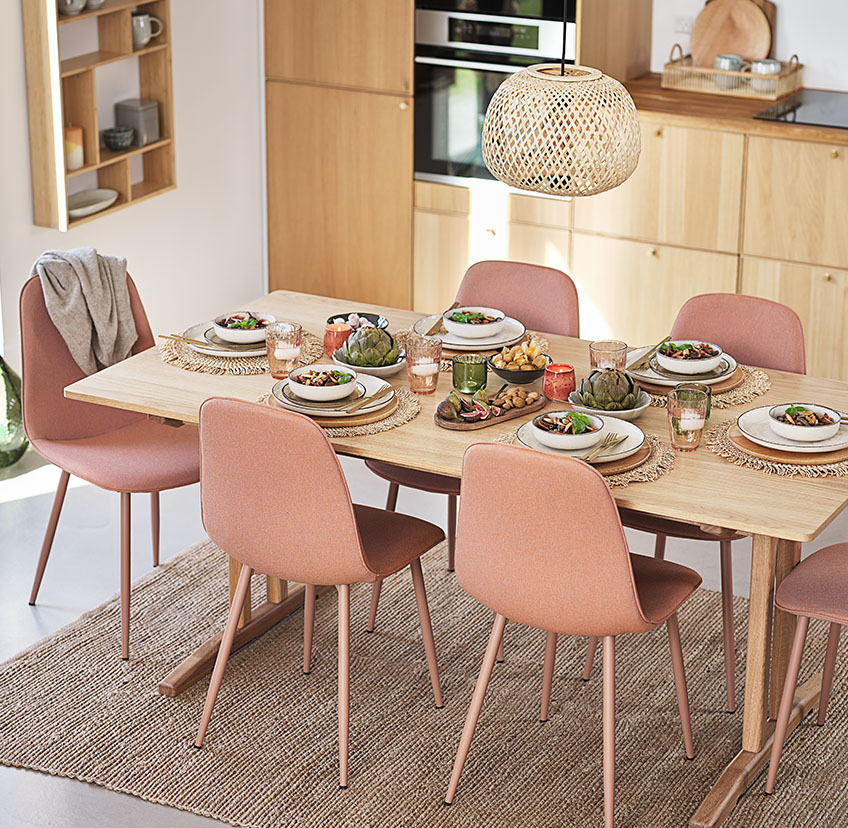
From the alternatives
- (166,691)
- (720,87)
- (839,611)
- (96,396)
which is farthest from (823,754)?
(720,87)

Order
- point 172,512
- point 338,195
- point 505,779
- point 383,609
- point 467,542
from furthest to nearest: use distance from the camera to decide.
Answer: point 338,195
point 172,512
point 383,609
point 505,779
point 467,542

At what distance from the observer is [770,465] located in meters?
2.60

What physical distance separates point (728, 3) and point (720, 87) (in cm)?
31

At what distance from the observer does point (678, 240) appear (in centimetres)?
475

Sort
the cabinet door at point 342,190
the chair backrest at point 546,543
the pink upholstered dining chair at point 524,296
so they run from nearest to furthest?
the chair backrest at point 546,543, the pink upholstered dining chair at point 524,296, the cabinet door at point 342,190

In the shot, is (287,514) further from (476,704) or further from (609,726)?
(609,726)

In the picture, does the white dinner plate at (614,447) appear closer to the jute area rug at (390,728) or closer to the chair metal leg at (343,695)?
the jute area rug at (390,728)

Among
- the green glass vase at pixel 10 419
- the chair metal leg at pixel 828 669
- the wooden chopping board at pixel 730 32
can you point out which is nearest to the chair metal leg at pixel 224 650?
the chair metal leg at pixel 828 669

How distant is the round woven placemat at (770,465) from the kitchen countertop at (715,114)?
204cm

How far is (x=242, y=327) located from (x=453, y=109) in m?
2.07

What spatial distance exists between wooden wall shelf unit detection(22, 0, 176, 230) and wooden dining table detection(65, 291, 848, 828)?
4.13ft

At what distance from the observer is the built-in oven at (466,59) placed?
471 cm

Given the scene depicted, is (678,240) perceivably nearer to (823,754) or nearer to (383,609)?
(383,609)

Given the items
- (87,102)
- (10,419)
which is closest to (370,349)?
(10,419)
